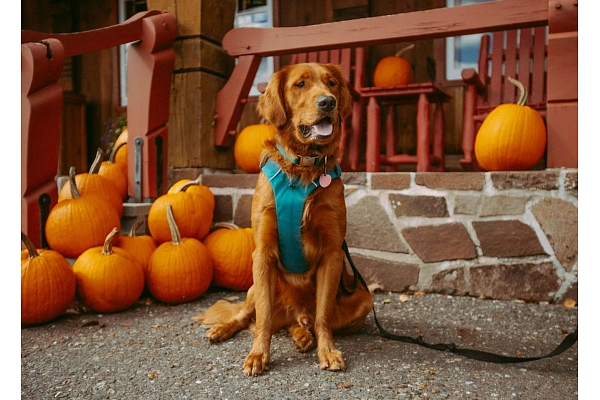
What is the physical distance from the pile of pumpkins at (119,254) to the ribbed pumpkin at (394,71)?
221cm

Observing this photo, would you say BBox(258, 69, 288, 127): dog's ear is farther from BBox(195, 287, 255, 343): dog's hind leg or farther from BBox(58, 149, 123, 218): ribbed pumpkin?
BBox(58, 149, 123, 218): ribbed pumpkin

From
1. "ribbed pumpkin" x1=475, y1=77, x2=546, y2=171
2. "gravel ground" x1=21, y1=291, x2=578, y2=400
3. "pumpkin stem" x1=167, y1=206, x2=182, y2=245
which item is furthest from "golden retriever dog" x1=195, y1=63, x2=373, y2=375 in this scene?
"ribbed pumpkin" x1=475, y1=77, x2=546, y2=171

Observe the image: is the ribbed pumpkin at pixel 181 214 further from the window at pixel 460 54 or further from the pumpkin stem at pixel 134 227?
the window at pixel 460 54

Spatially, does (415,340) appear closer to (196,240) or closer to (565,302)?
(565,302)

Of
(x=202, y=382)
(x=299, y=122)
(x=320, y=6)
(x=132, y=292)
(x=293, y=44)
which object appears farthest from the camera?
(x=320, y=6)

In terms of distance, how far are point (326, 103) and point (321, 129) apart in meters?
0.12

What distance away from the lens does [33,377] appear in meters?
1.81

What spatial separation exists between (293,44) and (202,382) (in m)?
2.56

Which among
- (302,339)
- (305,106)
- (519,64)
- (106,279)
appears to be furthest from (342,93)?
(519,64)

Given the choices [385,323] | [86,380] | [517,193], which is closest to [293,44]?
[517,193]

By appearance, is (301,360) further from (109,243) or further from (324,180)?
(109,243)

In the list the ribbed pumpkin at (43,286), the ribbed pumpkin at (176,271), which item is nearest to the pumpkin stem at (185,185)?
the ribbed pumpkin at (176,271)

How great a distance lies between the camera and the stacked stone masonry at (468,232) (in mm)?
2717

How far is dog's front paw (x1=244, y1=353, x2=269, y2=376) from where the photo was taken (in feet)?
5.95
